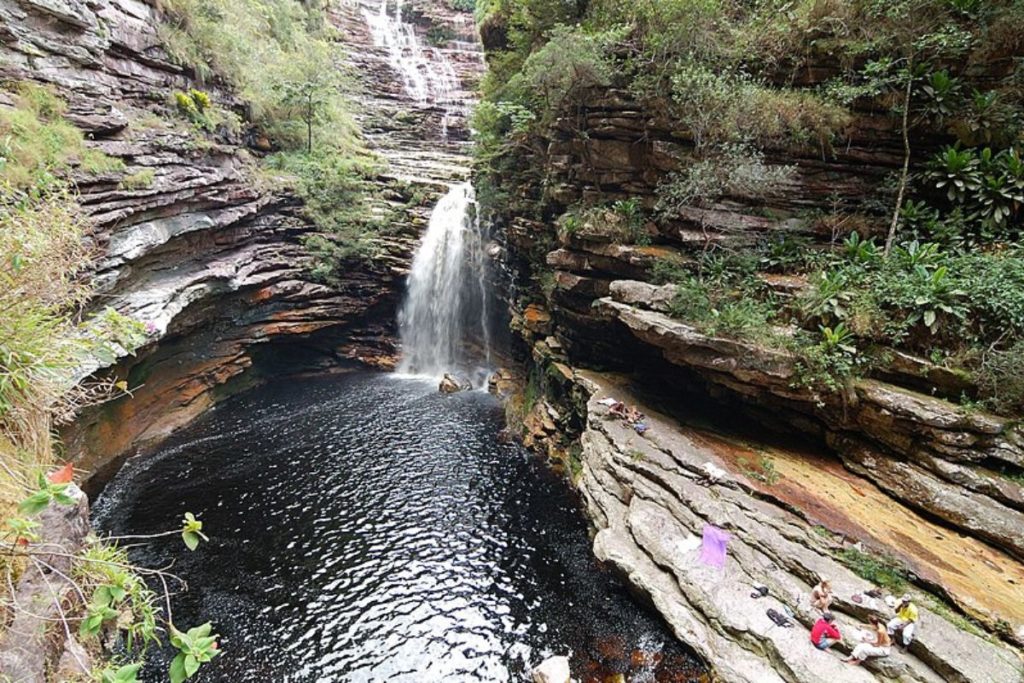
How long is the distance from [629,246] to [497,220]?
8099 millimetres

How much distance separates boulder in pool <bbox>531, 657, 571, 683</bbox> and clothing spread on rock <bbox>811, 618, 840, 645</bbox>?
3249 mm

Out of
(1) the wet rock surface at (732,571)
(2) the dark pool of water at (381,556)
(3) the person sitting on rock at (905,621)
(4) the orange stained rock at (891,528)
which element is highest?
(4) the orange stained rock at (891,528)

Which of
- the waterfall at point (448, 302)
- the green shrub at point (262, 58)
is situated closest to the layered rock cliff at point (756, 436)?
the waterfall at point (448, 302)

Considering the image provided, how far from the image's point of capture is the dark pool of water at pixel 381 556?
295 inches

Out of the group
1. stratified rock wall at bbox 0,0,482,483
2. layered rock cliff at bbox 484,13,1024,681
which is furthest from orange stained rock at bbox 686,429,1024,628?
stratified rock wall at bbox 0,0,482,483

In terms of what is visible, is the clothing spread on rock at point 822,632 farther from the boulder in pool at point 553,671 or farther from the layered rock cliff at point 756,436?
the boulder in pool at point 553,671

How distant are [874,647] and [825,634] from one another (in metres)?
0.48

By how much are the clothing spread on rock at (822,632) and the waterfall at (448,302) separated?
51.2 ft

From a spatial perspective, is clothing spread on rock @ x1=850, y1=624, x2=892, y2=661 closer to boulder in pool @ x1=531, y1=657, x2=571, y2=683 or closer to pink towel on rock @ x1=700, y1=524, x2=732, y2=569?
pink towel on rock @ x1=700, y1=524, x2=732, y2=569

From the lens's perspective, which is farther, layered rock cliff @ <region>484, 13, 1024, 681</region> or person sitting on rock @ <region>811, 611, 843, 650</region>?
layered rock cliff @ <region>484, 13, 1024, 681</region>

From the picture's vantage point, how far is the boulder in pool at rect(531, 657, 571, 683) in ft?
22.5

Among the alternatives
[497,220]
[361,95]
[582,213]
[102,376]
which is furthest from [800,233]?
[361,95]

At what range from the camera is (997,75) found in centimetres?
914

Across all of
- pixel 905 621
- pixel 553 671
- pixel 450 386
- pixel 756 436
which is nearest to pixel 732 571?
pixel 905 621
